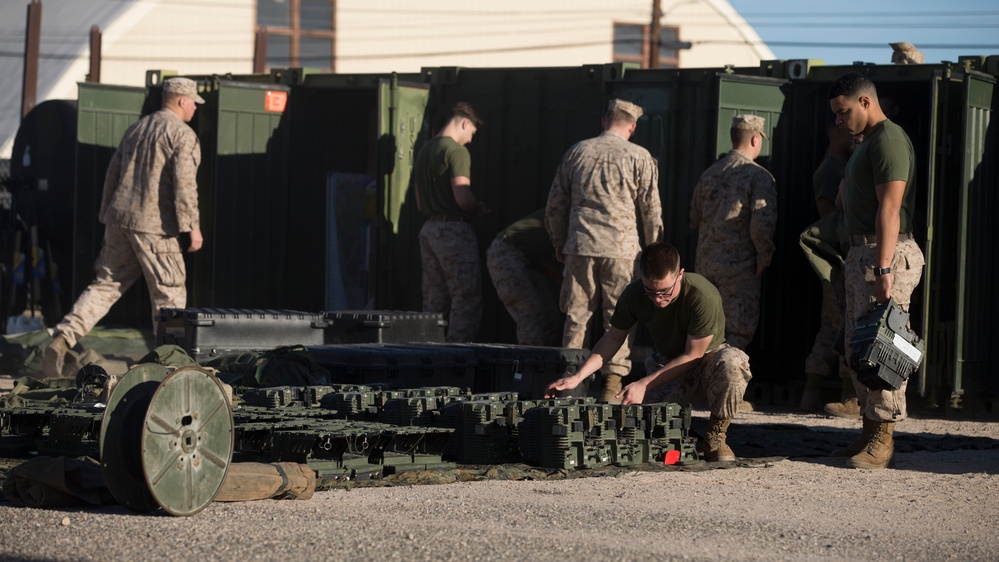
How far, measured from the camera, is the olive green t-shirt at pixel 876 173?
768 cm

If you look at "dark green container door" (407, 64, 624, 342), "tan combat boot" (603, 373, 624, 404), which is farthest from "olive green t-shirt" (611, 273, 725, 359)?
"dark green container door" (407, 64, 624, 342)

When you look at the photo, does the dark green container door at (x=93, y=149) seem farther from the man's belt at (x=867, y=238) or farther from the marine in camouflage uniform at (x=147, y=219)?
the man's belt at (x=867, y=238)

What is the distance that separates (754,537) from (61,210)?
34.9ft

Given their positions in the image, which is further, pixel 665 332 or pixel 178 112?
pixel 178 112

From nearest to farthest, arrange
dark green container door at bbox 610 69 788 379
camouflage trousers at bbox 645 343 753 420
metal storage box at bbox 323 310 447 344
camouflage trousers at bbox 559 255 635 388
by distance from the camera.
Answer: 1. camouflage trousers at bbox 645 343 753 420
2. metal storage box at bbox 323 310 447 344
3. camouflage trousers at bbox 559 255 635 388
4. dark green container door at bbox 610 69 788 379

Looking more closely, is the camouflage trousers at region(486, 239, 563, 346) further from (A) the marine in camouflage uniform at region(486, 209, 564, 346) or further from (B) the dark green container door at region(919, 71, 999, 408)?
(B) the dark green container door at region(919, 71, 999, 408)

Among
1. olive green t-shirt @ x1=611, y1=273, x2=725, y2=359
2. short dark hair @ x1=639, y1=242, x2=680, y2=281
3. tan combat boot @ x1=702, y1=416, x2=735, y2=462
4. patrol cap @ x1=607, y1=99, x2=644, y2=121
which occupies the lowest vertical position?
tan combat boot @ x1=702, y1=416, x2=735, y2=462

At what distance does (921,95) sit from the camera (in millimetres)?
11859

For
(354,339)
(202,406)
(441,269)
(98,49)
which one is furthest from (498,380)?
(98,49)

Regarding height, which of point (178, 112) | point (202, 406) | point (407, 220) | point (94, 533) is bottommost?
point (94, 533)

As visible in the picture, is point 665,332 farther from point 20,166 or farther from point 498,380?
point 20,166

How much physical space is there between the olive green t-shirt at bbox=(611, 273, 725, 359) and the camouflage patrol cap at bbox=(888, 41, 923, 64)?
14.8 feet

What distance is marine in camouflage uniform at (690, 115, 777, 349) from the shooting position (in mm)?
10648

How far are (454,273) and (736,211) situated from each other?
8.56 ft
